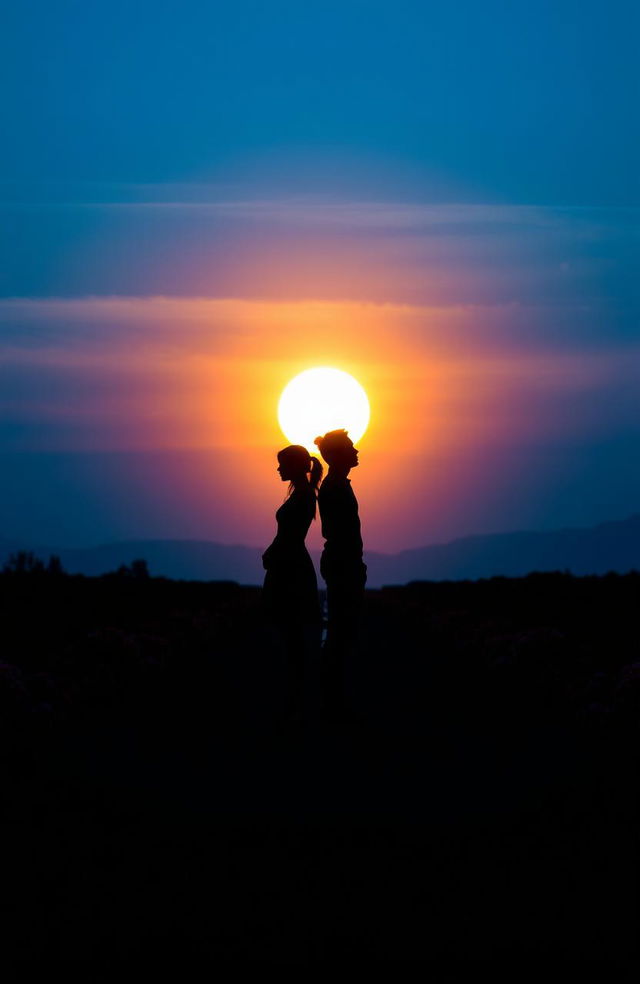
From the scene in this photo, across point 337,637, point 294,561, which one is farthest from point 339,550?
point 337,637

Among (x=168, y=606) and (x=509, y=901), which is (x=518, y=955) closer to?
(x=509, y=901)

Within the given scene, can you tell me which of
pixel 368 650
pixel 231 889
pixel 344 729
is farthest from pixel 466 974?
pixel 368 650

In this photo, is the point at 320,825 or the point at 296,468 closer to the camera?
the point at 320,825

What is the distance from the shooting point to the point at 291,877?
711 centimetres

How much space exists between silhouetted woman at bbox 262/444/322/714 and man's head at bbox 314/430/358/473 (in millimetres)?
204

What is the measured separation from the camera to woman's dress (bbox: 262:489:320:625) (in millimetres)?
14227

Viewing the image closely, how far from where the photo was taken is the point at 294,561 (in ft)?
47.1

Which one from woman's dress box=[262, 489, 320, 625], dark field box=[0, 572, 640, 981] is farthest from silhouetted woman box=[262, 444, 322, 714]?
dark field box=[0, 572, 640, 981]

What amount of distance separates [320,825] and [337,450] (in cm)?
615

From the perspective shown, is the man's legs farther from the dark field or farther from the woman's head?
the woman's head

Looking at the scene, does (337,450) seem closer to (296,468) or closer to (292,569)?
(296,468)

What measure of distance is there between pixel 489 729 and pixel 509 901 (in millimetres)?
6992

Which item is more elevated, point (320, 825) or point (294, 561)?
point (294, 561)

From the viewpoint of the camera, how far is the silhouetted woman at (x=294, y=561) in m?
14.2
